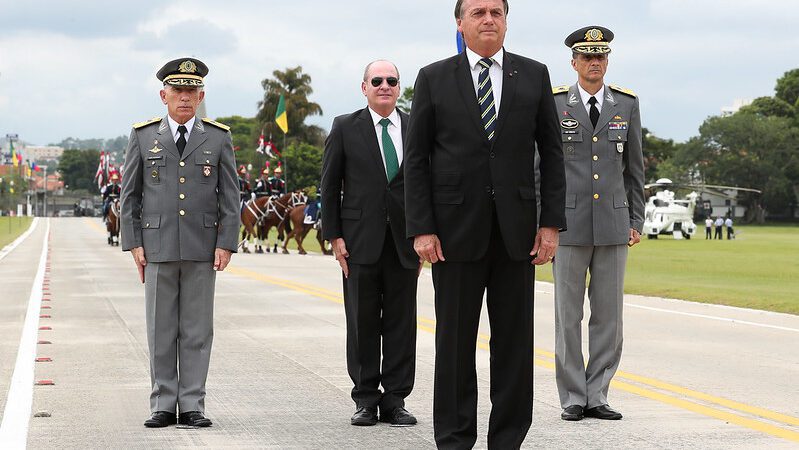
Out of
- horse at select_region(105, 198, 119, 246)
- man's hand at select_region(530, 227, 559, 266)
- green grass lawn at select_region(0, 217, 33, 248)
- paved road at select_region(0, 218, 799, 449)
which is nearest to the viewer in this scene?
man's hand at select_region(530, 227, 559, 266)

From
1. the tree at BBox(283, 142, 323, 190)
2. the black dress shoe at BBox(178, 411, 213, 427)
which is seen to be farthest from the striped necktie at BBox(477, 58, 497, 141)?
the tree at BBox(283, 142, 323, 190)

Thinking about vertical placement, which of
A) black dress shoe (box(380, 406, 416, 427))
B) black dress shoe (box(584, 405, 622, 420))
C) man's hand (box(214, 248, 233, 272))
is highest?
man's hand (box(214, 248, 233, 272))

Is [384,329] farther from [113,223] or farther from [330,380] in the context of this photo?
[113,223]

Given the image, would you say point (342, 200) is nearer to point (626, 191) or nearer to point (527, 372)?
point (626, 191)

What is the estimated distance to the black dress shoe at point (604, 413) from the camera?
835 cm

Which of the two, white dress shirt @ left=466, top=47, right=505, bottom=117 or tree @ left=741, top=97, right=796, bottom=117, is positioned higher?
tree @ left=741, top=97, right=796, bottom=117

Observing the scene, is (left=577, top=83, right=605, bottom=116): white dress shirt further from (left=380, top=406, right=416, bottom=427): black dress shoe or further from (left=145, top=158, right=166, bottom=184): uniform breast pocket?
(left=145, top=158, right=166, bottom=184): uniform breast pocket

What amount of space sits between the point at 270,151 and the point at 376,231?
1899 inches

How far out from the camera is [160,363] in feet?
26.9

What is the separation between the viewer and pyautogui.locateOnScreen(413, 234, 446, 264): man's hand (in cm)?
639

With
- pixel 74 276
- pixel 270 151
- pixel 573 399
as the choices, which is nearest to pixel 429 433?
pixel 573 399

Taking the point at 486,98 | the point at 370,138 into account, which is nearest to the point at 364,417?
the point at 370,138

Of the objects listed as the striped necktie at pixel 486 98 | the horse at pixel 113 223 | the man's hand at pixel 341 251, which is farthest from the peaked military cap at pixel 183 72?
the horse at pixel 113 223

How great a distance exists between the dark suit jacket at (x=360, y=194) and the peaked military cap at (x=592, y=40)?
123cm
